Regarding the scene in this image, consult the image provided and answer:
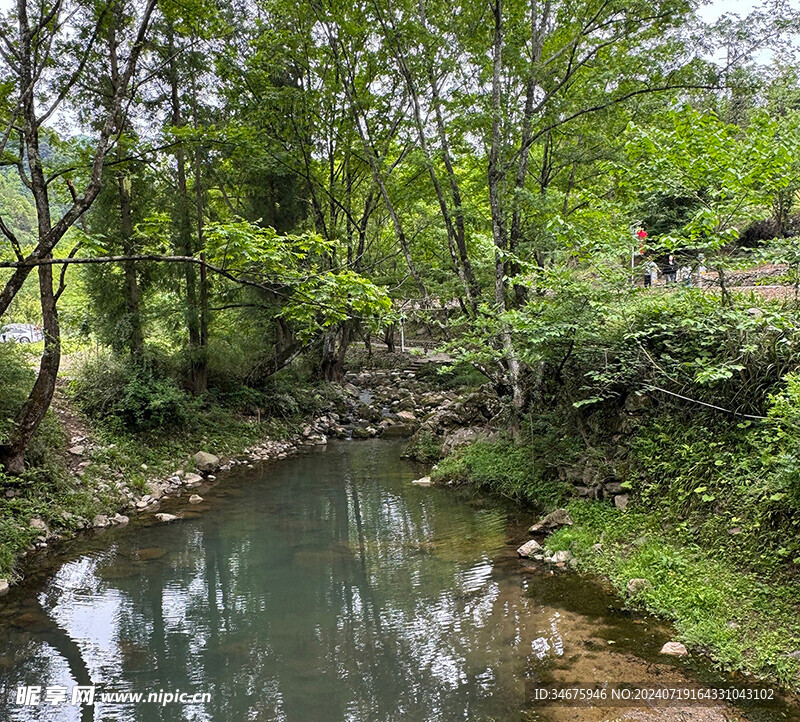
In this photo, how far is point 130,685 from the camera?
168 inches

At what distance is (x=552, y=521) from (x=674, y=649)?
2.74 metres

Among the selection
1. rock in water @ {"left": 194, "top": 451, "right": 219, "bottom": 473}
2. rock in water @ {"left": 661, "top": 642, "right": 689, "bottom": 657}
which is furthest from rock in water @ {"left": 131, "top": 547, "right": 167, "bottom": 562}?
rock in water @ {"left": 661, "top": 642, "right": 689, "bottom": 657}

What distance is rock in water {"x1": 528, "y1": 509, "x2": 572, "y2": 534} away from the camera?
694 cm

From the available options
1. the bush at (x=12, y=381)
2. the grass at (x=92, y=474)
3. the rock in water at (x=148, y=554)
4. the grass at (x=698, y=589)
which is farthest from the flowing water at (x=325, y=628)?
the bush at (x=12, y=381)

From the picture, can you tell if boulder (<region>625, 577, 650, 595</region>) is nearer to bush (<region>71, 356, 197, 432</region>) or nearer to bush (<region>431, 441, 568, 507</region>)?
bush (<region>431, 441, 568, 507</region>)

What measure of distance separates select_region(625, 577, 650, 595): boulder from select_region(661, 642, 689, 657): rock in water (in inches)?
31.7

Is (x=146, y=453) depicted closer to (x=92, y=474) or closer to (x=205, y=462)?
(x=205, y=462)

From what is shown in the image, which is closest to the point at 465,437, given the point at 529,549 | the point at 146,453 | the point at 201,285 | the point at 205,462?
the point at 529,549

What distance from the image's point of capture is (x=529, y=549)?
646cm

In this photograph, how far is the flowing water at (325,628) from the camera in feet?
13.1

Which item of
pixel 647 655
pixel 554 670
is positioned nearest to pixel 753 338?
pixel 647 655

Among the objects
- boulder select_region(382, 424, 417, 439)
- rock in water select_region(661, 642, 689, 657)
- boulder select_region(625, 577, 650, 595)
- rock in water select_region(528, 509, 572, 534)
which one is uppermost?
boulder select_region(382, 424, 417, 439)

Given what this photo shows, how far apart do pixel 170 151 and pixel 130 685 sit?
36.1ft

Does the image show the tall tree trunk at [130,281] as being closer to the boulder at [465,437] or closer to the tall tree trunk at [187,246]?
the tall tree trunk at [187,246]
